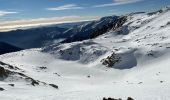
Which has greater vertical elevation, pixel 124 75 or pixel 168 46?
pixel 168 46

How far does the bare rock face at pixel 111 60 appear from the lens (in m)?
85.5

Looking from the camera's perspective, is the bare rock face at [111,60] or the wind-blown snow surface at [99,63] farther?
the bare rock face at [111,60]

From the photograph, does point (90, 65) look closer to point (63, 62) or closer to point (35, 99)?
point (63, 62)

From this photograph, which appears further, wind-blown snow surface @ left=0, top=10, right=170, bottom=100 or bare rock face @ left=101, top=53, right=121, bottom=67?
bare rock face @ left=101, top=53, right=121, bottom=67

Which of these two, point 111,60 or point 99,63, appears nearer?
point 111,60

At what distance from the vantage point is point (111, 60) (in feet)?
284

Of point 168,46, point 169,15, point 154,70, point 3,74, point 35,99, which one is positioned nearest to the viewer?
point 35,99

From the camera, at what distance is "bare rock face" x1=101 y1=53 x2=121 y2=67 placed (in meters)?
85.5

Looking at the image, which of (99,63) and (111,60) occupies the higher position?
(111,60)

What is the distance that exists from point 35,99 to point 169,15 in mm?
115320

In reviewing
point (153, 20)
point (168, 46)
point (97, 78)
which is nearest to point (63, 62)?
point (97, 78)

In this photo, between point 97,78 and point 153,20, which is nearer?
point 97,78

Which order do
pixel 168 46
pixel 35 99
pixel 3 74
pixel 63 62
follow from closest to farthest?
pixel 35 99 < pixel 3 74 < pixel 168 46 < pixel 63 62

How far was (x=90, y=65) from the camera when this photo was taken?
89125 mm
